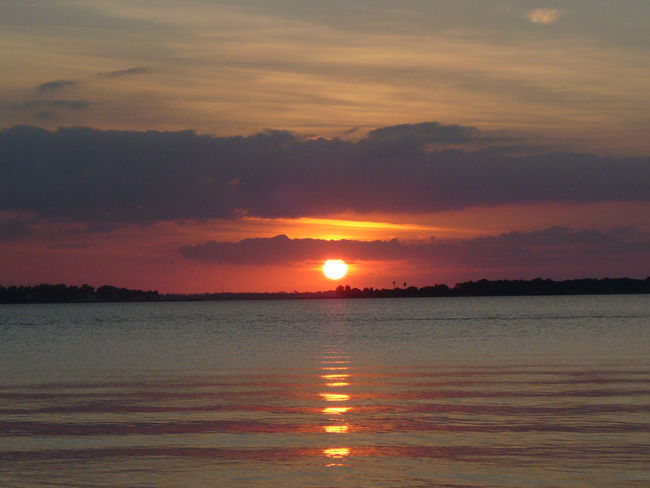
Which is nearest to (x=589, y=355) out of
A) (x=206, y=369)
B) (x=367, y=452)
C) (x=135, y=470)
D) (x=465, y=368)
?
(x=465, y=368)

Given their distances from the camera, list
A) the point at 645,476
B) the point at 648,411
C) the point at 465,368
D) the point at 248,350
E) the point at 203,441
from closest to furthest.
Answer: the point at 645,476 → the point at 203,441 → the point at 648,411 → the point at 465,368 → the point at 248,350

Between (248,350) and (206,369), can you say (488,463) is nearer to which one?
(206,369)

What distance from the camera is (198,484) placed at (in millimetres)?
18812

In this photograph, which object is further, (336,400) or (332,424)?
(336,400)

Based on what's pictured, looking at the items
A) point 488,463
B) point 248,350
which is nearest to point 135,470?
point 488,463

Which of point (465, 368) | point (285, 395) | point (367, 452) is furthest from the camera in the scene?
point (465, 368)

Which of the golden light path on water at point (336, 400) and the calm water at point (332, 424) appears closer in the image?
the calm water at point (332, 424)

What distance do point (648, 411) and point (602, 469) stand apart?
8443 millimetres

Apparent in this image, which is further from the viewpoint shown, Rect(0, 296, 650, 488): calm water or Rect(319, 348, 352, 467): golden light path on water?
Rect(319, 348, 352, 467): golden light path on water

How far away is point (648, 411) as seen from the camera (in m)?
27.1

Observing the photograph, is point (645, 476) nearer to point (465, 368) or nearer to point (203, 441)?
point (203, 441)

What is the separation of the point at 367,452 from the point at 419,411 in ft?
22.0

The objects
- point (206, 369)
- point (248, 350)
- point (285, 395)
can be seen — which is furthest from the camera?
point (248, 350)

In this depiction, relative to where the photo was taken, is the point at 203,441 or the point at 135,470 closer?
the point at 135,470
